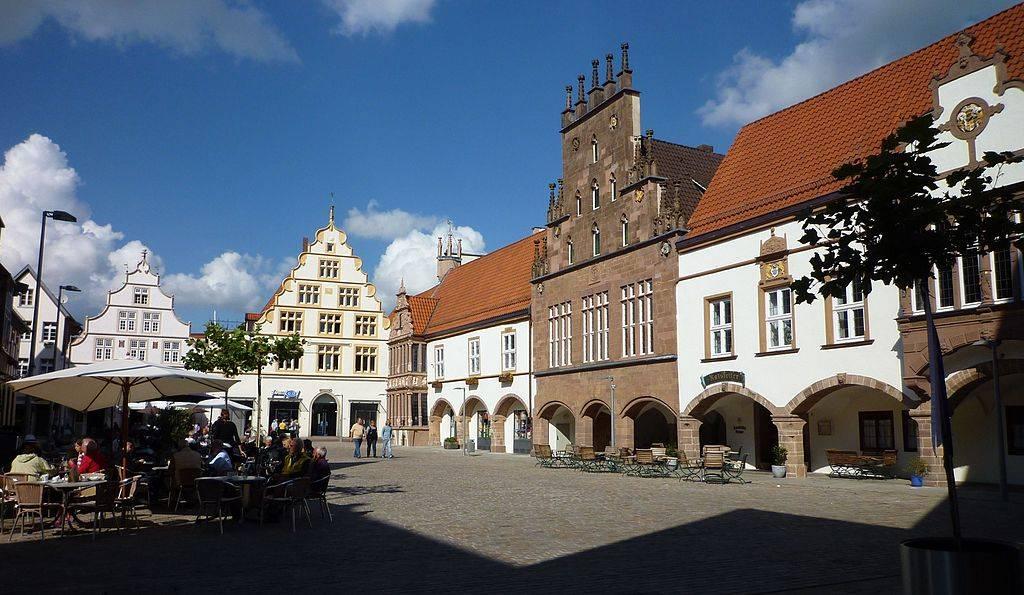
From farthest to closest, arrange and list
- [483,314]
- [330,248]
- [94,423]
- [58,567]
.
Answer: [330,248] → [94,423] → [483,314] → [58,567]

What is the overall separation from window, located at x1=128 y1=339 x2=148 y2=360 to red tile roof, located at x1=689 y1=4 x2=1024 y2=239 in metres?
49.1

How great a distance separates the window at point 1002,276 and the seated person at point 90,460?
18.8m

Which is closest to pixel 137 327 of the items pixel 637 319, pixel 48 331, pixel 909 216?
pixel 48 331

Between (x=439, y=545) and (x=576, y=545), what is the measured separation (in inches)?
76.4

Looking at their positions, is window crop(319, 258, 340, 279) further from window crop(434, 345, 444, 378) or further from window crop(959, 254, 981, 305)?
window crop(959, 254, 981, 305)

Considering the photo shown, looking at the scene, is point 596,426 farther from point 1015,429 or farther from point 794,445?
point 1015,429

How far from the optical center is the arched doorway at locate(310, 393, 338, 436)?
2496 inches

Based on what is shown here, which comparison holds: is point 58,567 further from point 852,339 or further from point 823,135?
point 823,135

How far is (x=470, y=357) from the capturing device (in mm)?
46750

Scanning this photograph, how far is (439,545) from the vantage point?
12141 millimetres

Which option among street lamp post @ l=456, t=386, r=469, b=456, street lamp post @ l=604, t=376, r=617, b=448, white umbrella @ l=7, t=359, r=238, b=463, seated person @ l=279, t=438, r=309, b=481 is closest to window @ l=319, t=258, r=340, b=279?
street lamp post @ l=456, t=386, r=469, b=456

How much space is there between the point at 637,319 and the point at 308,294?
3713cm

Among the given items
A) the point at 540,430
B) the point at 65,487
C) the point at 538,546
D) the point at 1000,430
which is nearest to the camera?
the point at 538,546

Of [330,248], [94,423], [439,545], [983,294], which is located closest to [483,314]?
[330,248]
